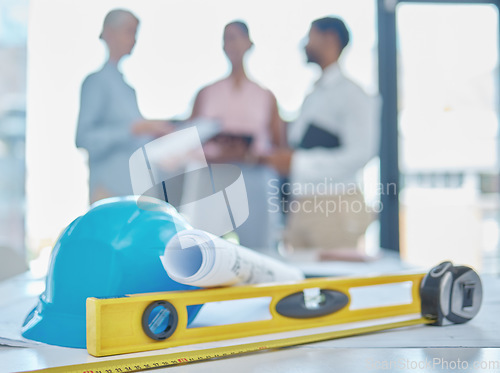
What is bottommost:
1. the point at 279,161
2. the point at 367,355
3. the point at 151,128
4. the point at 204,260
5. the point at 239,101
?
the point at 367,355

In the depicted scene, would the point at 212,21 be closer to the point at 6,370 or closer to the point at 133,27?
the point at 133,27

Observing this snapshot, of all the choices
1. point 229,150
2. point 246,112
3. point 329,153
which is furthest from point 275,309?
point 246,112

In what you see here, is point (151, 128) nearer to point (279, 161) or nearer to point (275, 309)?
point (279, 161)

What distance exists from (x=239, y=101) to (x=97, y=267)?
1391 mm

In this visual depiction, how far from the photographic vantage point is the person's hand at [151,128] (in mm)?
1633

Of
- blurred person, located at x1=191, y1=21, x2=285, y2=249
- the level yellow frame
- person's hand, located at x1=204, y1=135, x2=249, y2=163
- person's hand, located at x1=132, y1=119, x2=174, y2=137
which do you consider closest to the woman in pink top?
blurred person, located at x1=191, y1=21, x2=285, y2=249

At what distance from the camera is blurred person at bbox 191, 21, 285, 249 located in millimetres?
1833

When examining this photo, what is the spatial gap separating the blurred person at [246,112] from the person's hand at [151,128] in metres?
0.21

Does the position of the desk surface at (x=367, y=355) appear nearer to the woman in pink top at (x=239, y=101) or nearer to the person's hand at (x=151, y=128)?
the person's hand at (x=151, y=128)

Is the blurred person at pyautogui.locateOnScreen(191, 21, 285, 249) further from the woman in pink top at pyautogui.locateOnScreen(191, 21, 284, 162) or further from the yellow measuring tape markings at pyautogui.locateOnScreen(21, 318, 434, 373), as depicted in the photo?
the yellow measuring tape markings at pyautogui.locateOnScreen(21, 318, 434, 373)

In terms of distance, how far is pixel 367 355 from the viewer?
0.53m

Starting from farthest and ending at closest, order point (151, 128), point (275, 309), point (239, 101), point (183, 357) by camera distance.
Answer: point (239, 101) < point (151, 128) < point (275, 309) < point (183, 357)

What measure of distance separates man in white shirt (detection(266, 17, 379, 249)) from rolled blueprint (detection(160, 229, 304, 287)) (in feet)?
3.89

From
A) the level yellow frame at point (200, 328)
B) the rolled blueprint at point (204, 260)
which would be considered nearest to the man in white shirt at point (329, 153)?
the level yellow frame at point (200, 328)
